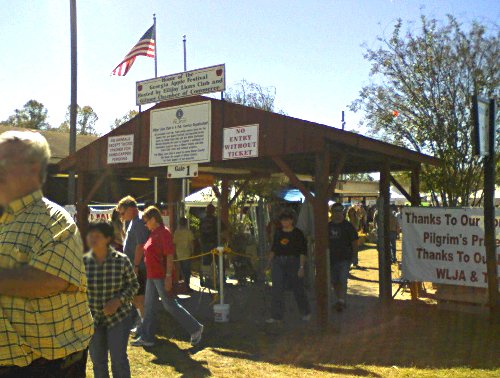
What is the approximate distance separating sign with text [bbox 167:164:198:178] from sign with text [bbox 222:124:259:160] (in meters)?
0.58

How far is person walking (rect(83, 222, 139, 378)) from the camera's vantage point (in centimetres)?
345

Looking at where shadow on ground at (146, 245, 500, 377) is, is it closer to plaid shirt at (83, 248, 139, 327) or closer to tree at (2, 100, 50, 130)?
plaid shirt at (83, 248, 139, 327)

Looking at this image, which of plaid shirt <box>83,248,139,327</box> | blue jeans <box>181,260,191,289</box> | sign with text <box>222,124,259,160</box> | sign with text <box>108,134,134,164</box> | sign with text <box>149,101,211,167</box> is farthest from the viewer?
blue jeans <box>181,260,191,289</box>

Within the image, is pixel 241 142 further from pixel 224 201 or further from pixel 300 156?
pixel 224 201

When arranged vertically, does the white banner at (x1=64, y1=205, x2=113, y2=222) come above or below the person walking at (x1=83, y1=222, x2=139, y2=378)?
above

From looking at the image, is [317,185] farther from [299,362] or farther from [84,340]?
[84,340]

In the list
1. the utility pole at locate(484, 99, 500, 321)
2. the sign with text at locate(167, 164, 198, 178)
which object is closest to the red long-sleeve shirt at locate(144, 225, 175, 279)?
the sign with text at locate(167, 164, 198, 178)

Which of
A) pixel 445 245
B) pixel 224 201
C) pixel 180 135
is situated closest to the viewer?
pixel 445 245

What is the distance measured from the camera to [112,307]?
3.66m

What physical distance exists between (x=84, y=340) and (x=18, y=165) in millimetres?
866

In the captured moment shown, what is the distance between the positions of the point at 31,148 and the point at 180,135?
7.79m

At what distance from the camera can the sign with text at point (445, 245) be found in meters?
8.30

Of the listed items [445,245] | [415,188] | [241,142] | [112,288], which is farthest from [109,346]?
[415,188]

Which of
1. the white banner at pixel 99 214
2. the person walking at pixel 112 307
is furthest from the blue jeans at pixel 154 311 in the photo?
the person walking at pixel 112 307
